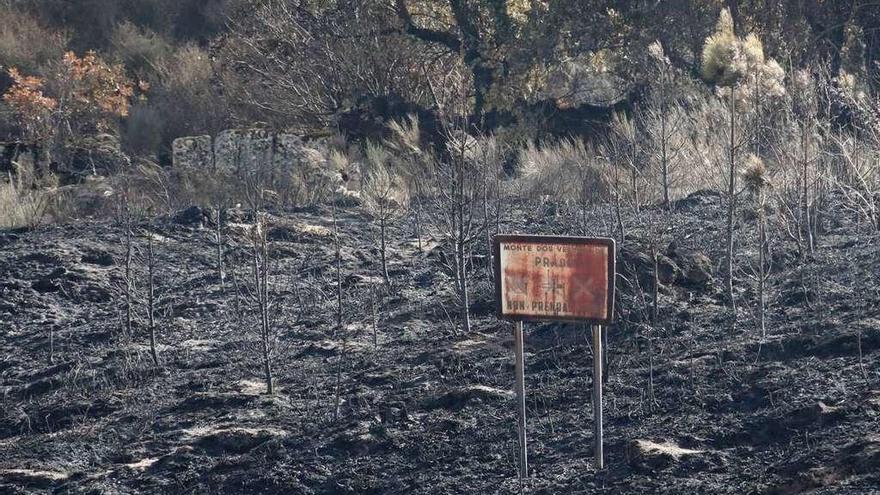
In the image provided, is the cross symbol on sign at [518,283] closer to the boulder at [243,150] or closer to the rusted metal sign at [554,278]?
the rusted metal sign at [554,278]

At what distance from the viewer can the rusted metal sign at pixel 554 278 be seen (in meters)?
6.91

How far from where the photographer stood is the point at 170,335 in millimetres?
10359

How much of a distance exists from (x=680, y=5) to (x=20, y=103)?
8.92 m

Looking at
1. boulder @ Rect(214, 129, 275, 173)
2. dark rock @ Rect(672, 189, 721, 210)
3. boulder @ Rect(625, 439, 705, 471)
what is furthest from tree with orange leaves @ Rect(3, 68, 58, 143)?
boulder @ Rect(625, 439, 705, 471)

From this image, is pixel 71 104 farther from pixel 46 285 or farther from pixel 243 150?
pixel 46 285

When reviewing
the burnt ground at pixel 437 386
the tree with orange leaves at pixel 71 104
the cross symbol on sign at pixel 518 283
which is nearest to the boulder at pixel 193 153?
the tree with orange leaves at pixel 71 104

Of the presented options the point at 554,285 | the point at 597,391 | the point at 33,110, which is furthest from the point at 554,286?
the point at 33,110

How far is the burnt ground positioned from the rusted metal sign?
2.58ft

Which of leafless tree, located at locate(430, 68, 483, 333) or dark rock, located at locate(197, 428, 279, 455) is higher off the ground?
leafless tree, located at locate(430, 68, 483, 333)

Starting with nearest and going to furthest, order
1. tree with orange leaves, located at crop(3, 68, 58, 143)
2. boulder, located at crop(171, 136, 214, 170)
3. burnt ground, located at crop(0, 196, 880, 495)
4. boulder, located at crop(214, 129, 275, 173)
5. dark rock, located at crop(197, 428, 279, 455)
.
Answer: burnt ground, located at crop(0, 196, 880, 495)
dark rock, located at crop(197, 428, 279, 455)
boulder, located at crop(214, 129, 275, 173)
boulder, located at crop(171, 136, 214, 170)
tree with orange leaves, located at crop(3, 68, 58, 143)

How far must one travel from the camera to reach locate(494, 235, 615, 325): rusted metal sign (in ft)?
22.7

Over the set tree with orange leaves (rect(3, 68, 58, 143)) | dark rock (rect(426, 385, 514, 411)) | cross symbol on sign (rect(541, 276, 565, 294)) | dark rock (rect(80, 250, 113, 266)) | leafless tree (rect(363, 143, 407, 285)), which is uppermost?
tree with orange leaves (rect(3, 68, 58, 143))

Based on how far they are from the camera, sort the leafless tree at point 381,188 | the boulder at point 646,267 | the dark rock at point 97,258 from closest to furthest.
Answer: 1. the boulder at point 646,267
2. the dark rock at point 97,258
3. the leafless tree at point 381,188

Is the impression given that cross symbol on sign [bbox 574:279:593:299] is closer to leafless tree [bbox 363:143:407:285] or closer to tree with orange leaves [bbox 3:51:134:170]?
leafless tree [bbox 363:143:407:285]
